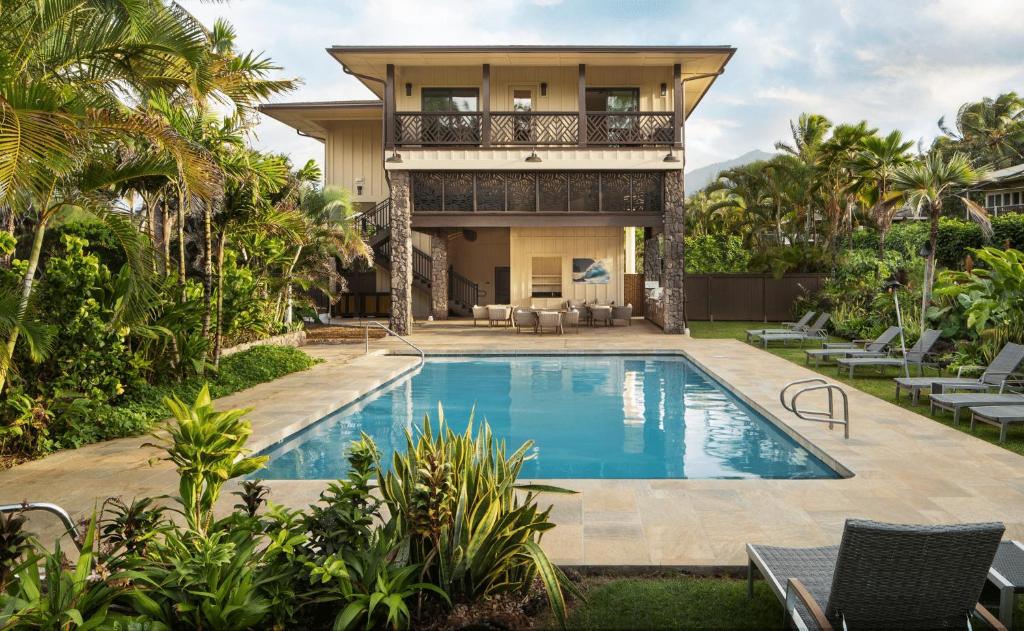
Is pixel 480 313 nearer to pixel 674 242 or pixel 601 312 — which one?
pixel 601 312

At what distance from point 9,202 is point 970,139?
45982 mm

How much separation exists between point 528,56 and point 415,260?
8.78 m

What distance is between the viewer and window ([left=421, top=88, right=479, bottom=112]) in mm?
20062

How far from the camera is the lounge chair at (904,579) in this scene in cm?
267

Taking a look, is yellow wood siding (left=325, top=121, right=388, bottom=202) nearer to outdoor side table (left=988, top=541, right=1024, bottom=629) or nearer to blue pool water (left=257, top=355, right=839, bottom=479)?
blue pool water (left=257, top=355, right=839, bottom=479)

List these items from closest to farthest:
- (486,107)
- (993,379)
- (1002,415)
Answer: (1002,415), (993,379), (486,107)

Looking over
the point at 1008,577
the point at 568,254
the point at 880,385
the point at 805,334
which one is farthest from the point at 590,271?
the point at 1008,577

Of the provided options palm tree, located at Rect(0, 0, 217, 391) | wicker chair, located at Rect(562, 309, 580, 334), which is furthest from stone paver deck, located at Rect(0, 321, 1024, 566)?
wicker chair, located at Rect(562, 309, 580, 334)

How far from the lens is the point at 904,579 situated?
275 cm

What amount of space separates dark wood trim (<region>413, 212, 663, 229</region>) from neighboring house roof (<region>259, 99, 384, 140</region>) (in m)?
4.90

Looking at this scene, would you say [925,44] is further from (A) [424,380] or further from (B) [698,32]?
(A) [424,380]

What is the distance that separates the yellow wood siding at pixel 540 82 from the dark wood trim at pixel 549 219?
3.43 metres

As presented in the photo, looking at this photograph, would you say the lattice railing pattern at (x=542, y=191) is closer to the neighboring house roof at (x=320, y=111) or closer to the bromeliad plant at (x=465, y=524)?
the neighboring house roof at (x=320, y=111)

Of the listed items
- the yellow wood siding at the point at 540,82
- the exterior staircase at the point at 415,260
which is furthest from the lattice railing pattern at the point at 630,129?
the exterior staircase at the point at 415,260
